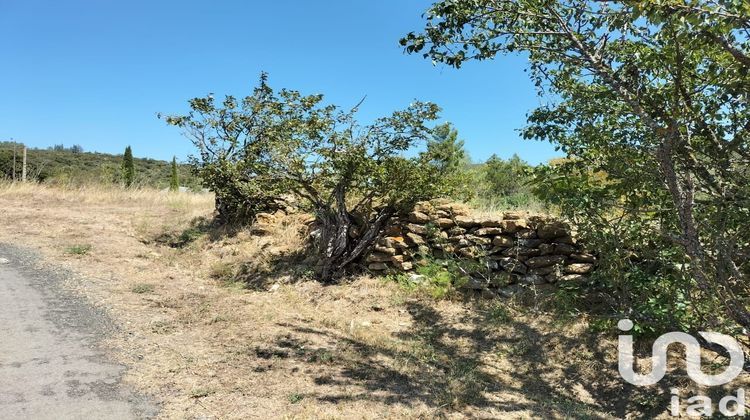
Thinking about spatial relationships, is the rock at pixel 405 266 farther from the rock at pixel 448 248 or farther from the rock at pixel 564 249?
the rock at pixel 564 249

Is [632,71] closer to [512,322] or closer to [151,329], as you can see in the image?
[512,322]

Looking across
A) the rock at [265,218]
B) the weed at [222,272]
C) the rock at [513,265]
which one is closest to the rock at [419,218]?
the rock at [513,265]

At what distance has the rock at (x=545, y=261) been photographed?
558 cm

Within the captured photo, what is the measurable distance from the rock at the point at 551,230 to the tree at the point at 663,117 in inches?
73.1

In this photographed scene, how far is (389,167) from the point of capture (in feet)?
21.1

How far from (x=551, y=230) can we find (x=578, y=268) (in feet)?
1.80

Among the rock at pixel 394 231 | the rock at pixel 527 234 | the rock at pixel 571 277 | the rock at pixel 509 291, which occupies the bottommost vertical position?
the rock at pixel 509 291

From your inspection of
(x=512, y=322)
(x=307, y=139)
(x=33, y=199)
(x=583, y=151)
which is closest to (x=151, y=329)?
(x=307, y=139)

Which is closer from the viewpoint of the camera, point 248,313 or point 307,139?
point 248,313

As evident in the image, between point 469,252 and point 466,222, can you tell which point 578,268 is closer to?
point 469,252

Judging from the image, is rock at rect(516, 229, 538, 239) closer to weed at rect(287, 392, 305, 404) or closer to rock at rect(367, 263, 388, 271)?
rock at rect(367, 263, 388, 271)

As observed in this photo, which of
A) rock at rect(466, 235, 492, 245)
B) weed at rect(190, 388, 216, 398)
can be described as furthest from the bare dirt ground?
rock at rect(466, 235, 492, 245)

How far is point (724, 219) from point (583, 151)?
1.39m

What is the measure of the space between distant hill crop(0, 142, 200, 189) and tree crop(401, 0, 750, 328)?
7.81 meters
